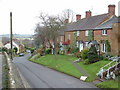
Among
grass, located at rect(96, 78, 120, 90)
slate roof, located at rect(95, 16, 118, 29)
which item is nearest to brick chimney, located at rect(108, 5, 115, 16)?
slate roof, located at rect(95, 16, 118, 29)

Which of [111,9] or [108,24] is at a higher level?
[111,9]

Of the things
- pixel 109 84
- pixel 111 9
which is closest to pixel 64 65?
pixel 109 84

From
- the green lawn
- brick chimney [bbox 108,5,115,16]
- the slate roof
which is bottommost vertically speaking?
the green lawn

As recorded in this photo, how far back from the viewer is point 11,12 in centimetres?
3291

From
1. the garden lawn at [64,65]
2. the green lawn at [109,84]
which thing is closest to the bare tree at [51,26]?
the garden lawn at [64,65]

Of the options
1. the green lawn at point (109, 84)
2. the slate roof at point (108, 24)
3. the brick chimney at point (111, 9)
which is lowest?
the green lawn at point (109, 84)

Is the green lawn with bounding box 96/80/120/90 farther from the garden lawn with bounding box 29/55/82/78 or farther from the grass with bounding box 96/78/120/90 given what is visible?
the garden lawn with bounding box 29/55/82/78

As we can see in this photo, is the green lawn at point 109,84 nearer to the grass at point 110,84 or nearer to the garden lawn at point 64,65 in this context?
the grass at point 110,84

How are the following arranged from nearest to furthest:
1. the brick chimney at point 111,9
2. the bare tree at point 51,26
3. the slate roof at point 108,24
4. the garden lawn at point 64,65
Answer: the garden lawn at point 64,65 → the slate roof at point 108,24 → the brick chimney at point 111,9 → the bare tree at point 51,26

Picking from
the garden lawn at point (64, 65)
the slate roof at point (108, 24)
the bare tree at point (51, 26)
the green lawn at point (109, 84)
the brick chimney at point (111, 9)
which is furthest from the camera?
the bare tree at point (51, 26)

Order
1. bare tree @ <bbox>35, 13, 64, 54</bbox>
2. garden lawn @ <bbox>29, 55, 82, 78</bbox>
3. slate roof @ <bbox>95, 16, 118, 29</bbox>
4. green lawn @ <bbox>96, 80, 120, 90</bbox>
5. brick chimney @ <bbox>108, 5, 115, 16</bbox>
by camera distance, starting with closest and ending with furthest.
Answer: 1. green lawn @ <bbox>96, 80, 120, 90</bbox>
2. garden lawn @ <bbox>29, 55, 82, 78</bbox>
3. slate roof @ <bbox>95, 16, 118, 29</bbox>
4. brick chimney @ <bbox>108, 5, 115, 16</bbox>
5. bare tree @ <bbox>35, 13, 64, 54</bbox>

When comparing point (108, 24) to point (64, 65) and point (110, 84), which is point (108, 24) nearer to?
point (64, 65)

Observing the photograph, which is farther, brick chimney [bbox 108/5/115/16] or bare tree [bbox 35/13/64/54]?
bare tree [bbox 35/13/64/54]

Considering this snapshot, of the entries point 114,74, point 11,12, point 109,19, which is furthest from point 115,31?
point 11,12
